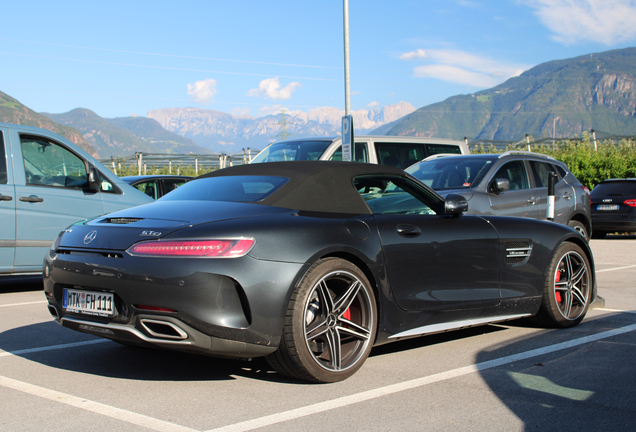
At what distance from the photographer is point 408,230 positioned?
4.36 m

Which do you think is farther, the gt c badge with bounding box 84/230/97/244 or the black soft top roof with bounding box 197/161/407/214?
the black soft top roof with bounding box 197/161/407/214

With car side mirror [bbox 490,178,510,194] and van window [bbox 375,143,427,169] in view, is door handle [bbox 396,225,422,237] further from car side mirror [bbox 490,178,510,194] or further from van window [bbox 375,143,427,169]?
van window [bbox 375,143,427,169]

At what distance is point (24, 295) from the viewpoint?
765cm

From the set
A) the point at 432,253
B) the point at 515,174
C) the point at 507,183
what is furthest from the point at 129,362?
the point at 515,174

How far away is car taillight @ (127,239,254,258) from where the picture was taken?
3.45 meters

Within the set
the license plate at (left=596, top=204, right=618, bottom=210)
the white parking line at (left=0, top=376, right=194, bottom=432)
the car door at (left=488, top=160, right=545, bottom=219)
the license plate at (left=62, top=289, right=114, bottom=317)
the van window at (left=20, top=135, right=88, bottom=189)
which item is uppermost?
the van window at (left=20, top=135, right=88, bottom=189)

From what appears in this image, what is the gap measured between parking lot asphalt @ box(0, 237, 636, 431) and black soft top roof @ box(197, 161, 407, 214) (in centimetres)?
109

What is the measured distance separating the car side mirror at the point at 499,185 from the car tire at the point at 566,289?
2934 mm

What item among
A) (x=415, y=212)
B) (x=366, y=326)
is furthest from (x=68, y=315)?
(x=415, y=212)

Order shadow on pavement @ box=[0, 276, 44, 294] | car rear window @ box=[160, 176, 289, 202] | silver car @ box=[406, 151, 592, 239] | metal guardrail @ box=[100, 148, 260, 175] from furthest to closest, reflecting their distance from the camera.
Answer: metal guardrail @ box=[100, 148, 260, 175], silver car @ box=[406, 151, 592, 239], shadow on pavement @ box=[0, 276, 44, 294], car rear window @ box=[160, 176, 289, 202]

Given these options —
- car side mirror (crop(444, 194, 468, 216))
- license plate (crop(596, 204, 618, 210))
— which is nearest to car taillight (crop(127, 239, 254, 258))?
car side mirror (crop(444, 194, 468, 216))

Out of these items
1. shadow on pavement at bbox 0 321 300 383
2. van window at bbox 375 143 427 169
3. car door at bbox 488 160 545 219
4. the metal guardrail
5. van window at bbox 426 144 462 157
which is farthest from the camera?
the metal guardrail

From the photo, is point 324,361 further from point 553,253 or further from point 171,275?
point 553,253

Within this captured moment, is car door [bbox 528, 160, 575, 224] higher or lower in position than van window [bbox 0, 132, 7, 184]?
lower
